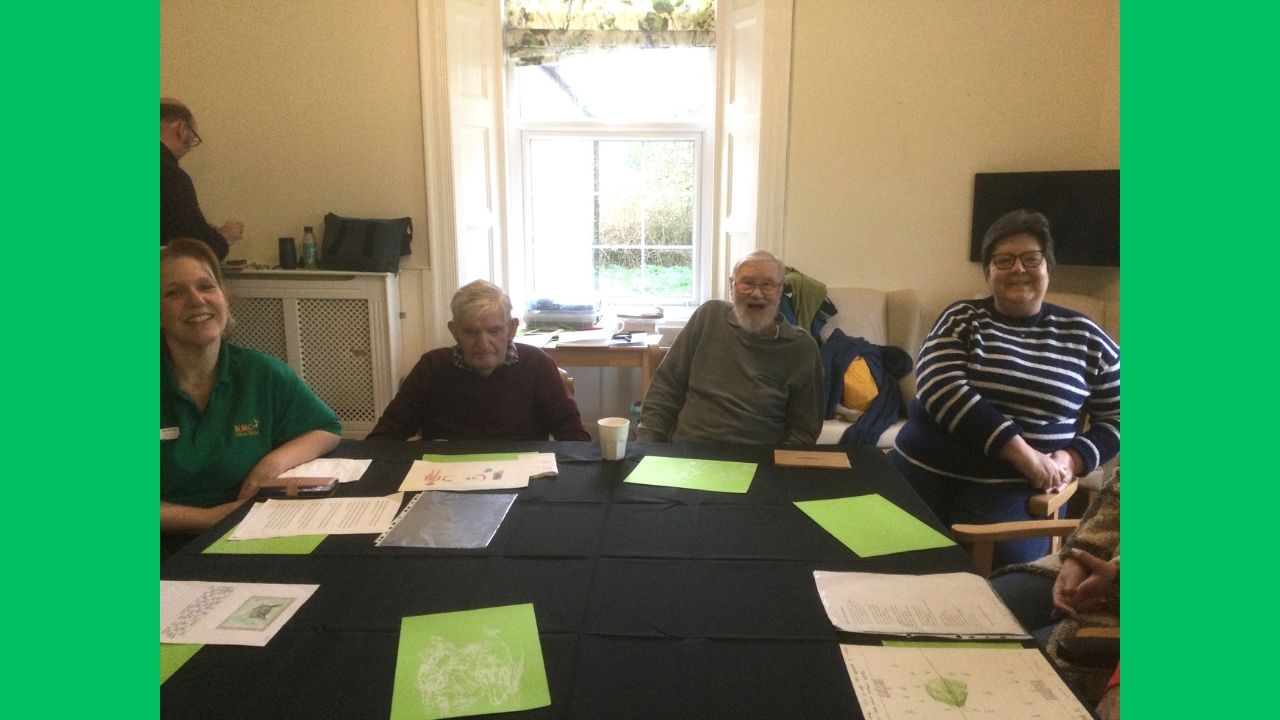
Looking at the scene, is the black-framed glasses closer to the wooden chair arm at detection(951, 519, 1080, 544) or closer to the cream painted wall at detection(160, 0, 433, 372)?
the wooden chair arm at detection(951, 519, 1080, 544)

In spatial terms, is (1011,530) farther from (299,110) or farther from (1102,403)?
(299,110)

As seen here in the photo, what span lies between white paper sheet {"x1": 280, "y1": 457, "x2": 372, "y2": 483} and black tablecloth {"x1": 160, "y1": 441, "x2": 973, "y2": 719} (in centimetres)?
4

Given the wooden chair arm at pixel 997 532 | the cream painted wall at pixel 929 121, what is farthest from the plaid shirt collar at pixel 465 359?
the cream painted wall at pixel 929 121

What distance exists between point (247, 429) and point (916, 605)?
1.36 metres

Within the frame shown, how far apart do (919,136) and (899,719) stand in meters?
3.10

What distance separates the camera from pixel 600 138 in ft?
12.5

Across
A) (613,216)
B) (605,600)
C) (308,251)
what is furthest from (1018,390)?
(308,251)

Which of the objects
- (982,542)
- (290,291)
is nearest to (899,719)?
(982,542)

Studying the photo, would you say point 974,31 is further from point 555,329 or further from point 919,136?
point 555,329

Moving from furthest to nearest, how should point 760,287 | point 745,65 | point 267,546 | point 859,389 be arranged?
point 745,65, point 859,389, point 760,287, point 267,546

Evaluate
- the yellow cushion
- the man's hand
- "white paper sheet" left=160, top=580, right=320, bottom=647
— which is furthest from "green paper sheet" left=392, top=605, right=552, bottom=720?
the man's hand

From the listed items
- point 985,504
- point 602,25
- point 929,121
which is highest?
point 602,25

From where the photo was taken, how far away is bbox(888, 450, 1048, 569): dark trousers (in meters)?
1.79

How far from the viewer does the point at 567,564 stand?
1170 mm
